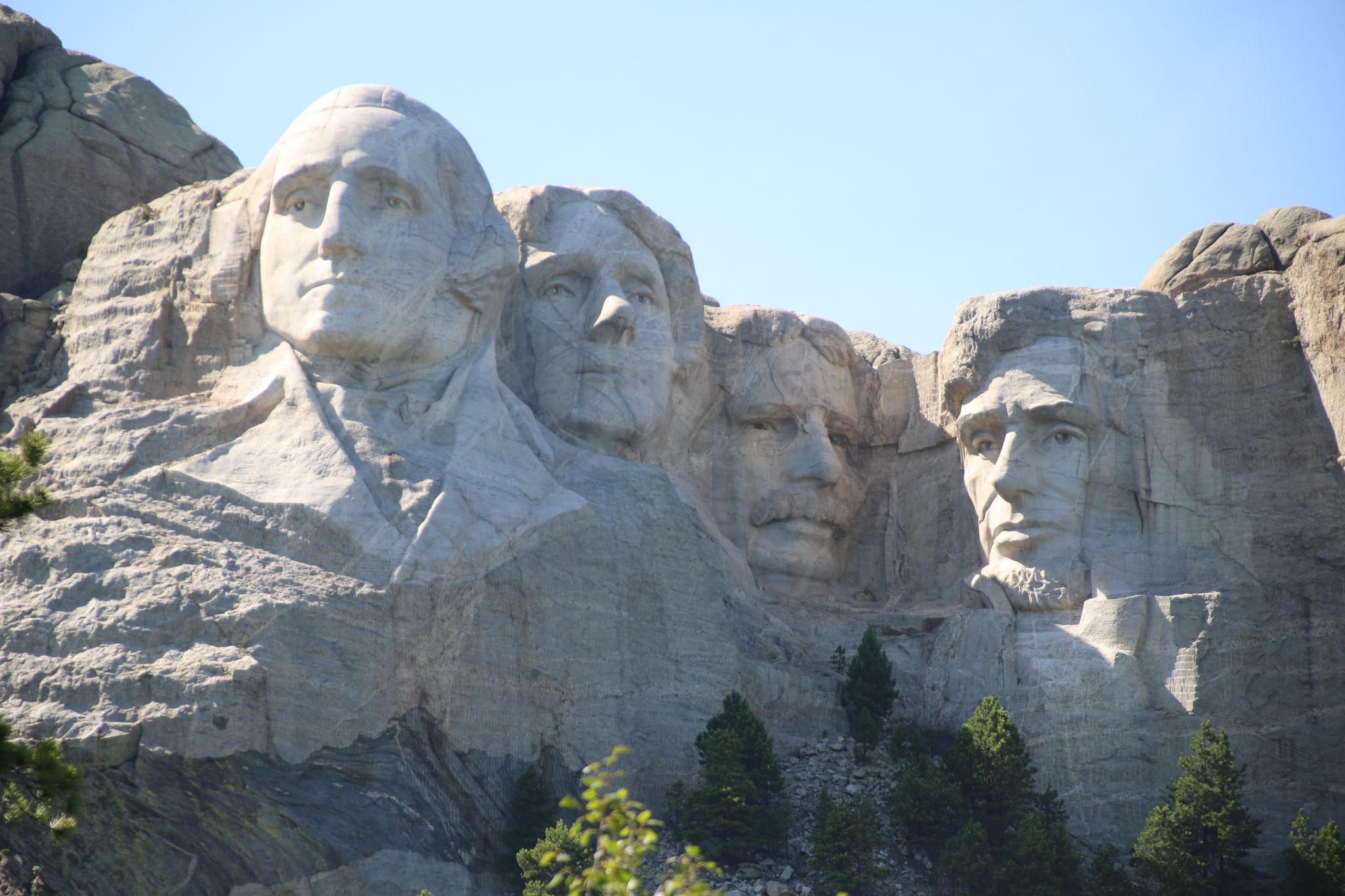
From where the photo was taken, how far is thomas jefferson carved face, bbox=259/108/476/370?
2198 centimetres

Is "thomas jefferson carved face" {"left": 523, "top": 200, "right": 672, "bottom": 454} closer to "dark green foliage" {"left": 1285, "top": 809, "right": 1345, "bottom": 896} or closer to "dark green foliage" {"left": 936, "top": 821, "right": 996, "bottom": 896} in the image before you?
"dark green foliage" {"left": 936, "top": 821, "right": 996, "bottom": 896}

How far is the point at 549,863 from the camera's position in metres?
18.7

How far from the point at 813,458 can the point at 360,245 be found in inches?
303

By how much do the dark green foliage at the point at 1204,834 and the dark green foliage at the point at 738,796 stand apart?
13.0 feet

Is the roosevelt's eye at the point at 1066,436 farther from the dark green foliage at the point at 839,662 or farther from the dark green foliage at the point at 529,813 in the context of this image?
the dark green foliage at the point at 529,813

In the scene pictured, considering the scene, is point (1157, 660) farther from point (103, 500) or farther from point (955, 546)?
point (103, 500)

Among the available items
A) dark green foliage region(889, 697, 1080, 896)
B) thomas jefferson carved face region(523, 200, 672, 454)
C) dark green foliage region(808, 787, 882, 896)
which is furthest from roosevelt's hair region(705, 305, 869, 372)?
dark green foliage region(808, 787, 882, 896)

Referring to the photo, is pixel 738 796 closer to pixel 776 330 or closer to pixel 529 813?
pixel 529 813

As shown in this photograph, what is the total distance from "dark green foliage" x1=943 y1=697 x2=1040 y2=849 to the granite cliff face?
1.04 meters

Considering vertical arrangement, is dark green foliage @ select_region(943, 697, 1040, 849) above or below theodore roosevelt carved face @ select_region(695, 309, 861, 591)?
below

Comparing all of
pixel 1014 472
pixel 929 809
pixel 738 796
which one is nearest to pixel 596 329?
pixel 1014 472

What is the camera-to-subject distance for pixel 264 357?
22.3 metres

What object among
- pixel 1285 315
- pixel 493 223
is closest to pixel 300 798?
pixel 493 223

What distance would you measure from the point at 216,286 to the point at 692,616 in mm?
6625
